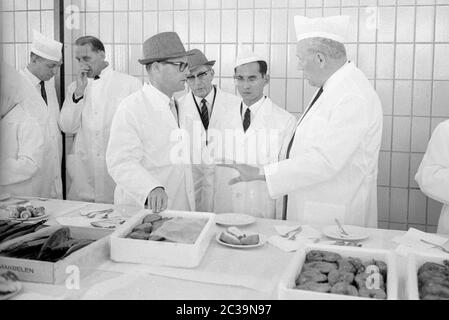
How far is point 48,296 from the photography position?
118 cm

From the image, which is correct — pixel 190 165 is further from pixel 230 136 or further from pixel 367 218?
pixel 367 218

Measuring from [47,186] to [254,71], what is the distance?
4.16 feet

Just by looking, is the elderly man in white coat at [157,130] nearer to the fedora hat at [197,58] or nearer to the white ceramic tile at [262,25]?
the fedora hat at [197,58]

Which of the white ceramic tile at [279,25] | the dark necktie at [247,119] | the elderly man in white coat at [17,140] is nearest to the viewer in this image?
the white ceramic tile at [279,25]

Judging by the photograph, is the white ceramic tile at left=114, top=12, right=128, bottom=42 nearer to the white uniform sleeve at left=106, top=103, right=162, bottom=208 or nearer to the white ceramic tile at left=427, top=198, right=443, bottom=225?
the white uniform sleeve at left=106, top=103, right=162, bottom=208

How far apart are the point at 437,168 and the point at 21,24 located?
6.96 feet

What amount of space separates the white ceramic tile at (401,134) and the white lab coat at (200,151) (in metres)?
0.81

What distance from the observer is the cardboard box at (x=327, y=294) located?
3.46 ft

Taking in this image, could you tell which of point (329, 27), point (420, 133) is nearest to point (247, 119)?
point (329, 27)

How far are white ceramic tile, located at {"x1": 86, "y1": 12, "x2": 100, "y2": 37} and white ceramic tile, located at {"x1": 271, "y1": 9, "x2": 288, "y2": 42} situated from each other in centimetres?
89

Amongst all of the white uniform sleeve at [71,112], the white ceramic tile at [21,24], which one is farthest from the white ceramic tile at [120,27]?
the white ceramic tile at [21,24]

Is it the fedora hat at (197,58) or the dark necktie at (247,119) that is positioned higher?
the fedora hat at (197,58)

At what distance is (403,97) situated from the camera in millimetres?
2027

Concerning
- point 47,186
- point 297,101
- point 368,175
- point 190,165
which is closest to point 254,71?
point 297,101
